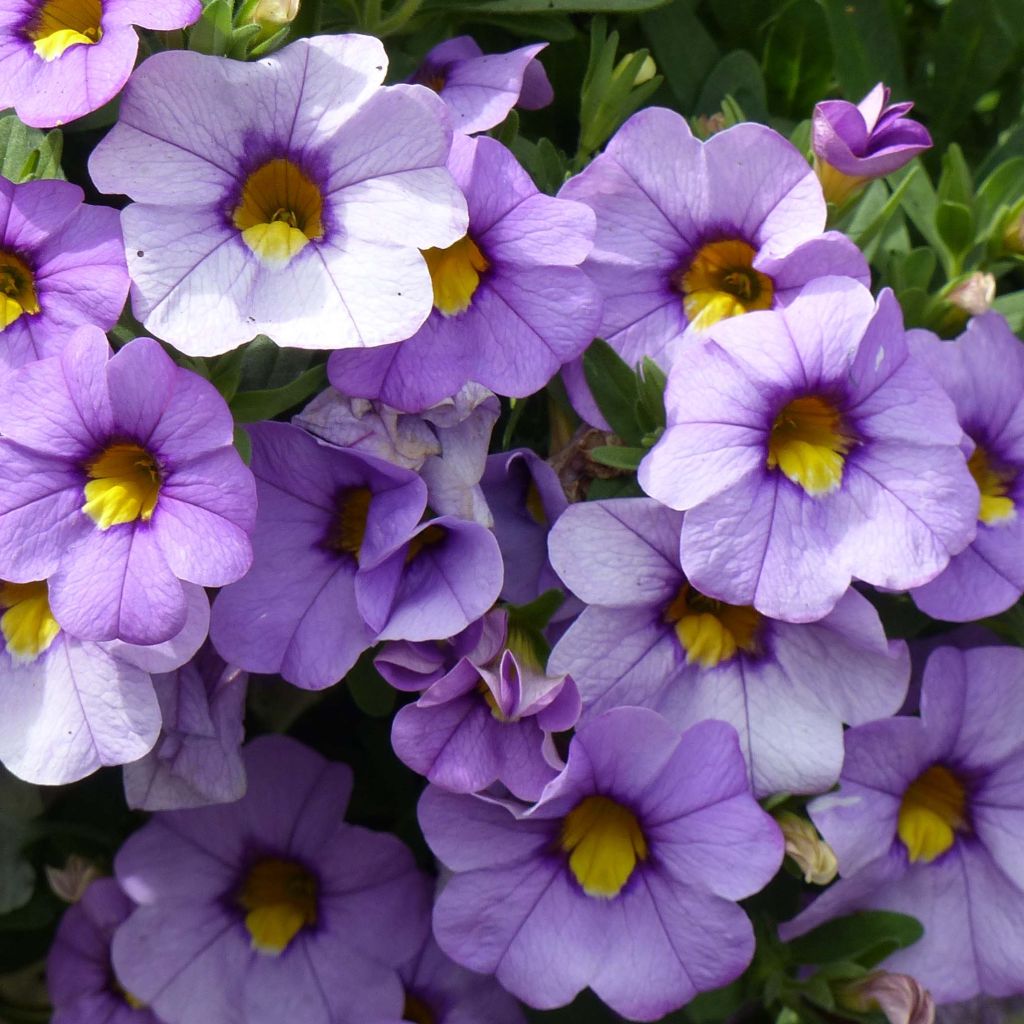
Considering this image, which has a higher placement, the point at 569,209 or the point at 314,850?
the point at 569,209

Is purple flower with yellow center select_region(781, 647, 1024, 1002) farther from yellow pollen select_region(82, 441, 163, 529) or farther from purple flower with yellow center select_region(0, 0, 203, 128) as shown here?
purple flower with yellow center select_region(0, 0, 203, 128)

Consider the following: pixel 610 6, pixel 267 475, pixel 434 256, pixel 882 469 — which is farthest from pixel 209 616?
pixel 610 6

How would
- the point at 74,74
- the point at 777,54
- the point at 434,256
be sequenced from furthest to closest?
1. the point at 777,54
2. the point at 434,256
3. the point at 74,74

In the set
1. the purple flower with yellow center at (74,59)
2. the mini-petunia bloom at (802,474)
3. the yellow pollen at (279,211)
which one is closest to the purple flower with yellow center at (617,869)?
the mini-petunia bloom at (802,474)

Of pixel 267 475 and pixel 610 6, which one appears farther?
pixel 610 6

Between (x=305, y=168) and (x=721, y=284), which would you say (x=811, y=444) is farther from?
(x=305, y=168)

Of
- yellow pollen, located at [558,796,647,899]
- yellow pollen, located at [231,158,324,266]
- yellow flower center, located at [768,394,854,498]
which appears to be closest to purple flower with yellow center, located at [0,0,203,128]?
yellow pollen, located at [231,158,324,266]

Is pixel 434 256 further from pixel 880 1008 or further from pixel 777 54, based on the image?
pixel 880 1008
